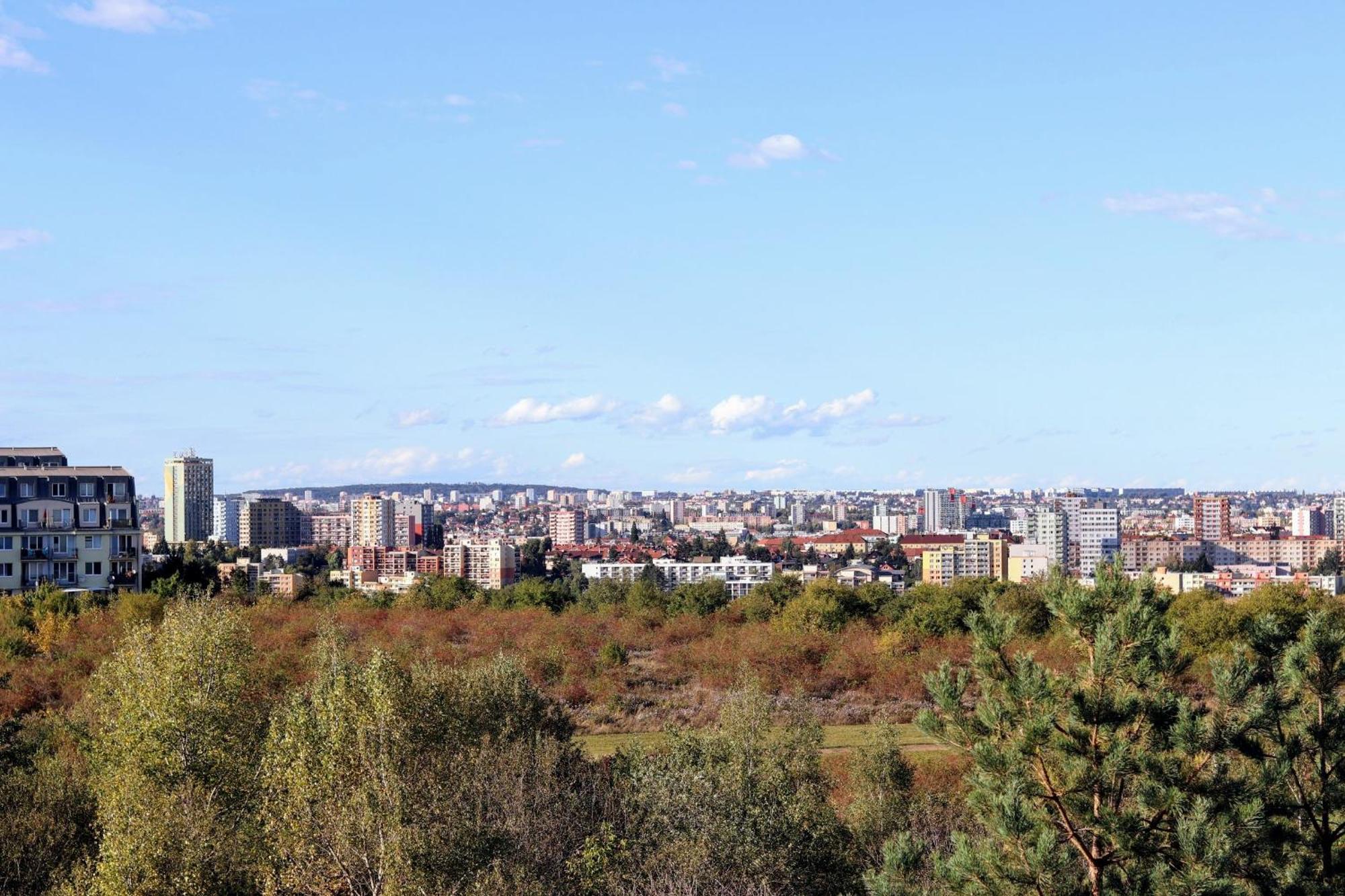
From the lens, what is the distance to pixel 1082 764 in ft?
36.9

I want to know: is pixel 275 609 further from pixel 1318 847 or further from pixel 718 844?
pixel 1318 847

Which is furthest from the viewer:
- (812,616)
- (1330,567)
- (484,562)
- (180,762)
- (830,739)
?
(484,562)

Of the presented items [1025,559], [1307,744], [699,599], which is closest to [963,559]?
[1025,559]

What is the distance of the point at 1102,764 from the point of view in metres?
11.3

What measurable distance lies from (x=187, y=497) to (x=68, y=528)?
14031 centimetres

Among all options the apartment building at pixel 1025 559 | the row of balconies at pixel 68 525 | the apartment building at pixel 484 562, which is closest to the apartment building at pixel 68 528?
the row of balconies at pixel 68 525

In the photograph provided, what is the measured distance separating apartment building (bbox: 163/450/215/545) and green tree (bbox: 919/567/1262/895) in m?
179

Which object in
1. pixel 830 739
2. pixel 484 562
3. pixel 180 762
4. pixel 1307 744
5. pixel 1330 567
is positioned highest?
pixel 1307 744

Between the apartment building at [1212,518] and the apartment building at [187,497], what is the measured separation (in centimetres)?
14647

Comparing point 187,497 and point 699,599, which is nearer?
point 699,599

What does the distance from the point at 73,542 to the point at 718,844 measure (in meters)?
41.7

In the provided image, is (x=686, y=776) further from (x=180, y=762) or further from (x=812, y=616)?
(x=812, y=616)

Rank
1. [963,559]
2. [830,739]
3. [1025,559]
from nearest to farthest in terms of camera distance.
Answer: [830,739]
[1025,559]
[963,559]

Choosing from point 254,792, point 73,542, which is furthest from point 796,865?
point 73,542
